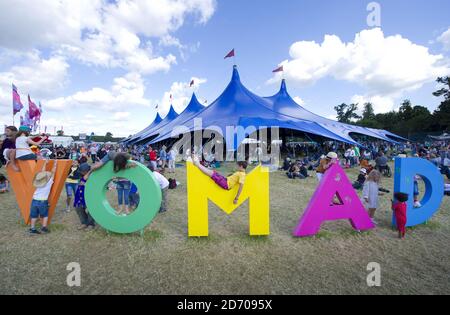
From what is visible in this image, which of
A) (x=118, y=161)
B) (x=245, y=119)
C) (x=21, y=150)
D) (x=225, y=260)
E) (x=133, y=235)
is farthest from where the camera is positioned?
(x=245, y=119)

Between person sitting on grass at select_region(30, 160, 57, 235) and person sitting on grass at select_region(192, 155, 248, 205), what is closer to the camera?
person sitting on grass at select_region(192, 155, 248, 205)

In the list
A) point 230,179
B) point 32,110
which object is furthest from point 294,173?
point 32,110

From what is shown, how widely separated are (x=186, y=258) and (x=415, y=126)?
51.7 m

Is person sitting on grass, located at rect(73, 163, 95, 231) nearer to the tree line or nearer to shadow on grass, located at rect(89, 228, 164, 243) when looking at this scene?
shadow on grass, located at rect(89, 228, 164, 243)

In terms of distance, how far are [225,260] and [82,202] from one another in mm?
2741

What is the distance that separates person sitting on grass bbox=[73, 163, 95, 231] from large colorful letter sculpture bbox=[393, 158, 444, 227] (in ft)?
17.5

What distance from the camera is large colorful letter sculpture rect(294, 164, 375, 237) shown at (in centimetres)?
352

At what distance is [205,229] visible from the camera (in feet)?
11.7

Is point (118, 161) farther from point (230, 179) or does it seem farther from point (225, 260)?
point (225, 260)

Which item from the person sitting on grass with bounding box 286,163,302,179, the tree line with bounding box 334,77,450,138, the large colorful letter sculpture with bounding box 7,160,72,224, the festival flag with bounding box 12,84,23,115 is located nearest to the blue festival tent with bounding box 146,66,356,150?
the person sitting on grass with bounding box 286,163,302,179

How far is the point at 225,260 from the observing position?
9.52ft

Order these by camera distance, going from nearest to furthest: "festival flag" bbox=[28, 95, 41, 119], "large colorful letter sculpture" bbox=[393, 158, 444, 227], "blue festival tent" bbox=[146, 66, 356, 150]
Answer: "large colorful letter sculpture" bbox=[393, 158, 444, 227] → "blue festival tent" bbox=[146, 66, 356, 150] → "festival flag" bbox=[28, 95, 41, 119]
